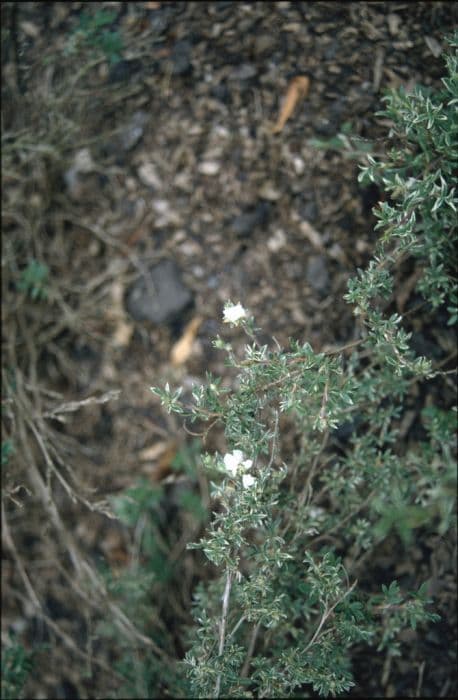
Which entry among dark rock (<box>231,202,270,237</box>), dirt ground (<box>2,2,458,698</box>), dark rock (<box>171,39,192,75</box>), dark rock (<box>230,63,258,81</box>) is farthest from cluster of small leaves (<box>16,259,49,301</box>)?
dark rock (<box>230,63,258,81</box>)

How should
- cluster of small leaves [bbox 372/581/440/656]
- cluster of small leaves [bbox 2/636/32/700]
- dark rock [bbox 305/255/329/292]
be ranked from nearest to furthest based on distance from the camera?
cluster of small leaves [bbox 372/581/440/656]
cluster of small leaves [bbox 2/636/32/700]
dark rock [bbox 305/255/329/292]

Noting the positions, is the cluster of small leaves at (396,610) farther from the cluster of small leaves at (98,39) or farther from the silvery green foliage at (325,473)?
the cluster of small leaves at (98,39)

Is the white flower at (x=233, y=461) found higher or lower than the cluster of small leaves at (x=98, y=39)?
lower

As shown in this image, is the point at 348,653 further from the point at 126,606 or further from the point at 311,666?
the point at 126,606

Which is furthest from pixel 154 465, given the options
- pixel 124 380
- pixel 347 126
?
pixel 347 126

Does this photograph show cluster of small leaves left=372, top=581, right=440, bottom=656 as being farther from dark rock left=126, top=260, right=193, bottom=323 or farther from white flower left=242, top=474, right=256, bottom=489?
dark rock left=126, top=260, right=193, bottom=323

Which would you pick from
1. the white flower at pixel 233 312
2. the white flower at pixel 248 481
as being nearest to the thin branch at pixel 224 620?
the white flower at pixel 248 481

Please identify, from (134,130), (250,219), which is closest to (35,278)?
(134,130)

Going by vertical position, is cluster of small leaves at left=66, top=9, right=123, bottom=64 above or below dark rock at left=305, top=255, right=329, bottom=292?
above
